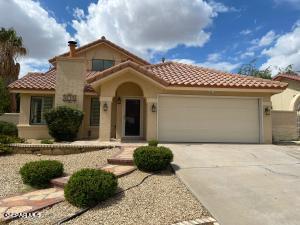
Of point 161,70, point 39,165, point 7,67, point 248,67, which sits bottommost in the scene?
point 39,165

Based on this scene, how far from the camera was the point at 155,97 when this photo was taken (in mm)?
14148

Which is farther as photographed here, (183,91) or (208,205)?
(183,91)

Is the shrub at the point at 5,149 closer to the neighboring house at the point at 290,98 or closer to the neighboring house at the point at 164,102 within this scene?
the neighboring house at the point at 164,102

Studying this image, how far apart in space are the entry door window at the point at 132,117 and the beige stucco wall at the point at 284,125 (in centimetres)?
867

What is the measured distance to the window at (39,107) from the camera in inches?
663

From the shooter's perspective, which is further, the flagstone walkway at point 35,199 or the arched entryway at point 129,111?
the arched entryway at point 129,111

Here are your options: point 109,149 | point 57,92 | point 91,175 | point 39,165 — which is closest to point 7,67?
point 57,92

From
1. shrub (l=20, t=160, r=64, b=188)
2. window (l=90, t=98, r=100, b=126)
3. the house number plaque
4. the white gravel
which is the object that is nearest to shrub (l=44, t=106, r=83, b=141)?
the house number plaque

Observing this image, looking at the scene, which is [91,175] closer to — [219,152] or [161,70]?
[219,152]

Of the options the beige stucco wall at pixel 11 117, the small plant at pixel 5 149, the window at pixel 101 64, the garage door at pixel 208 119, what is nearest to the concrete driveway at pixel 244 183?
the garage door at pixel 208 119

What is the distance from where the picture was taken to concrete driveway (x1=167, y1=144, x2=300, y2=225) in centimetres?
510

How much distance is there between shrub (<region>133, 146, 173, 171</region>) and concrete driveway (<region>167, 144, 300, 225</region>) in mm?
614

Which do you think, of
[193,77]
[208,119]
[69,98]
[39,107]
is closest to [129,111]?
[69,98]

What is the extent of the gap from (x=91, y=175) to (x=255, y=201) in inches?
152
